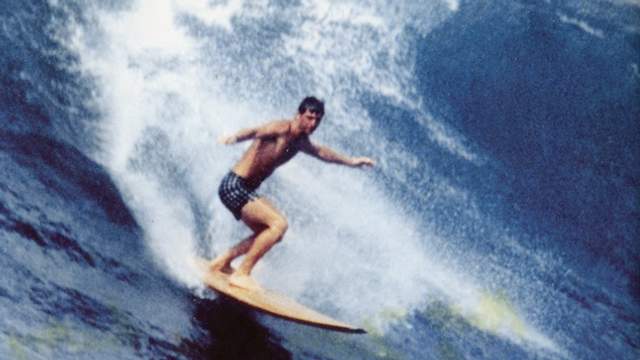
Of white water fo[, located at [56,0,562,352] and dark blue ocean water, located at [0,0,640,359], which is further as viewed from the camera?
white water fo[, located at [56,0,562,352]

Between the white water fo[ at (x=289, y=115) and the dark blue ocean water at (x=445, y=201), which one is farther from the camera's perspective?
the white water fo[ at (x=289, y=115)

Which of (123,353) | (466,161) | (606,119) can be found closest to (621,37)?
(606,119)

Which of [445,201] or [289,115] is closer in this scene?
[289,115]

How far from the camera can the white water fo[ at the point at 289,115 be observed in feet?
29.8

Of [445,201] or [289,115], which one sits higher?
[445,201]

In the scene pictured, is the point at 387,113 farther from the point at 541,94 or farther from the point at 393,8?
the point at 541,94

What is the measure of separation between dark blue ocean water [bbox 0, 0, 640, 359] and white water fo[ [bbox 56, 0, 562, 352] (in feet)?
0.69

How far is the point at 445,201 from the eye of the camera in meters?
23.7

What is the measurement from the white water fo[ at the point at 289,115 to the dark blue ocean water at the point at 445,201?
0.21 metres

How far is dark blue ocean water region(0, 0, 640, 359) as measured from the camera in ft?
18.6

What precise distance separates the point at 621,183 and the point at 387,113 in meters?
9.45

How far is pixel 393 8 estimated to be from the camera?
89.4ft

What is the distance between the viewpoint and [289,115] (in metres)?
17.8

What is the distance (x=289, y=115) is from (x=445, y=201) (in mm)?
8001
